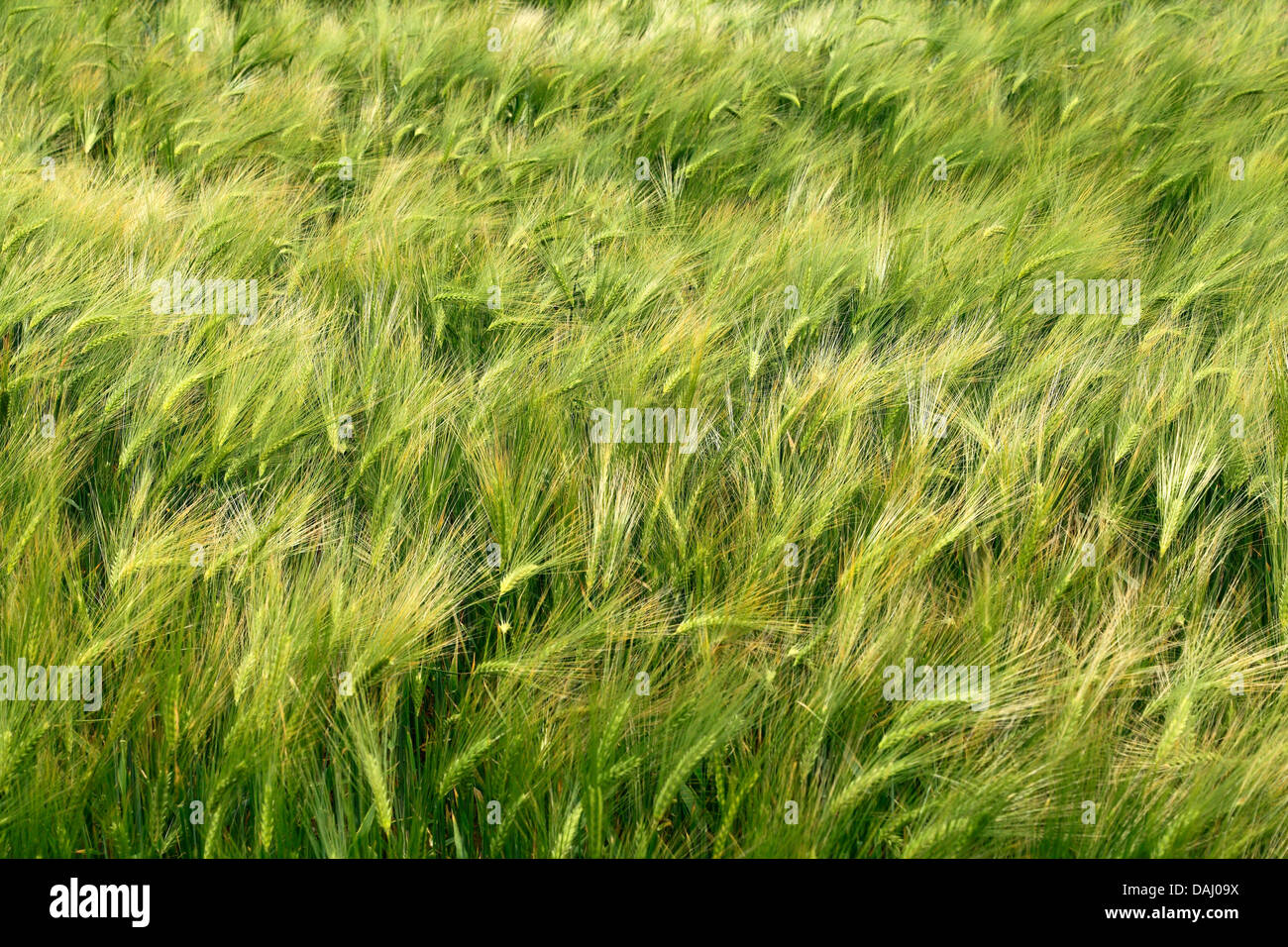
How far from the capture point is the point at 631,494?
4.64 ft

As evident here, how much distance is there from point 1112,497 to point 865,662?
68 cm

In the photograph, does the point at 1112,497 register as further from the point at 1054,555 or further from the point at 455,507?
the point at 455,507

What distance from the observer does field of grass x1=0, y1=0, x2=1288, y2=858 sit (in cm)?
112

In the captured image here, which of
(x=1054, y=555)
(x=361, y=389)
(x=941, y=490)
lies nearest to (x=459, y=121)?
(x=361, y=389)

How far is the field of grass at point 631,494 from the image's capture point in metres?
1.12
